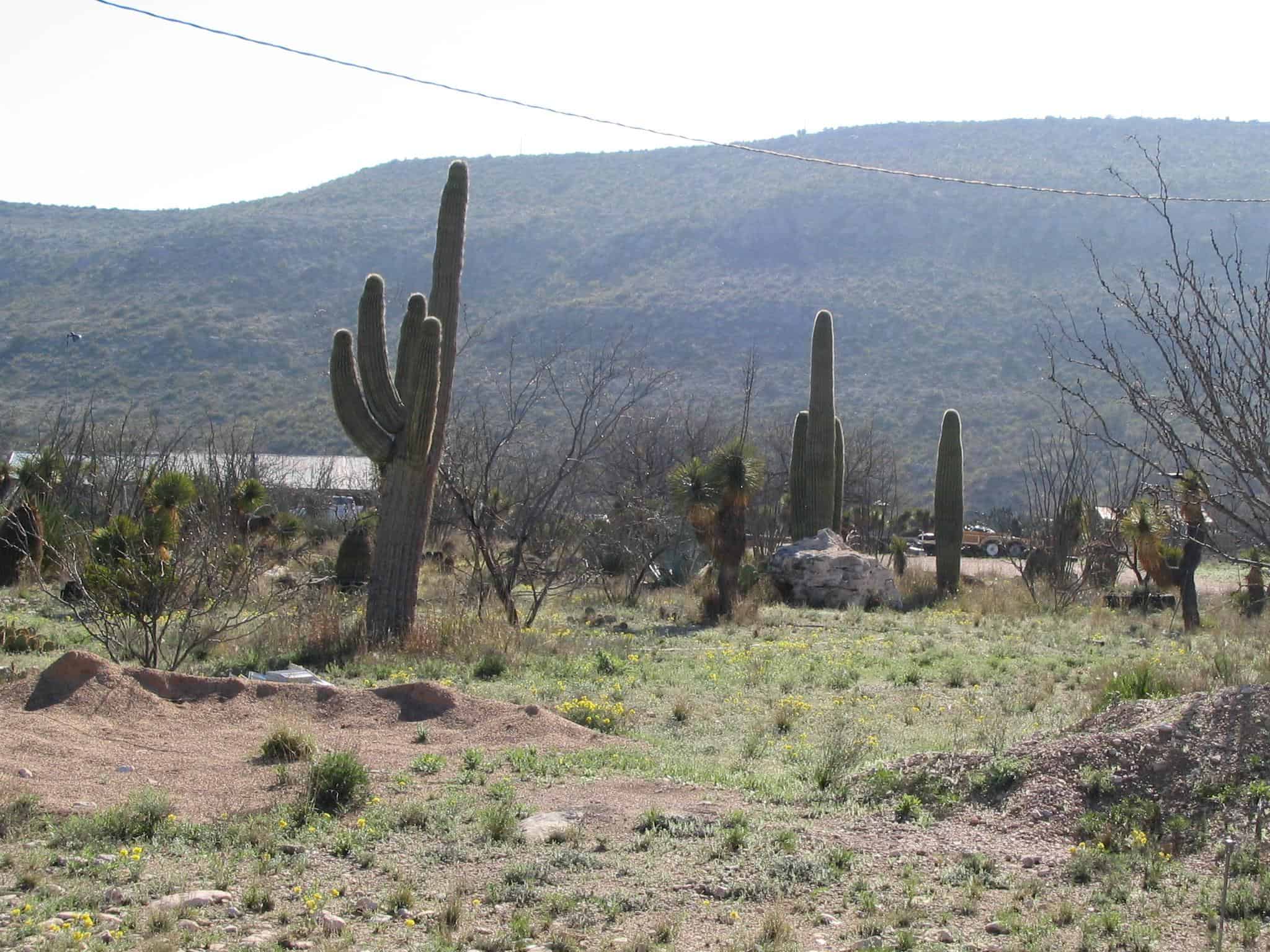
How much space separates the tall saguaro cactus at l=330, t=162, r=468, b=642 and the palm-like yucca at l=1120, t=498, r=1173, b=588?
451 inches

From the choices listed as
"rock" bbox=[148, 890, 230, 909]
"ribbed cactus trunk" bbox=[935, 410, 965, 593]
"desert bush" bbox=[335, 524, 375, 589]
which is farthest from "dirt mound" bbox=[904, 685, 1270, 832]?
"ribbed cactus trunk" bbox=[935, 410, 965, 593]

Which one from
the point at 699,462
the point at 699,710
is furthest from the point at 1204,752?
the point at 699,462

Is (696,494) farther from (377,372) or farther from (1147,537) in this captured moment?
(1147,537)

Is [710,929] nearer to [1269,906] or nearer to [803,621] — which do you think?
[1269,906]

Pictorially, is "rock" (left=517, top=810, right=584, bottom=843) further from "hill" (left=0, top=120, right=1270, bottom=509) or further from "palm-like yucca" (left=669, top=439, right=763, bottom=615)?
"hill" (left=0, top=120, right=1270, bottom=509)

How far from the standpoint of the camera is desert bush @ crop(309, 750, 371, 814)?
271 inches

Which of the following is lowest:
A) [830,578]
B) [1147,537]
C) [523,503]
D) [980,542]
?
[980,542]

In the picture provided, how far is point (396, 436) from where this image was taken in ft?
47.3

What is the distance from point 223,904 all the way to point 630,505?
17.3m

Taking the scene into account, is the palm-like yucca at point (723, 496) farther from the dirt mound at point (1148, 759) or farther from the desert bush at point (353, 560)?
the dirt mound at point (1148, 759)

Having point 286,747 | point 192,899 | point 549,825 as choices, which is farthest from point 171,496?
point 192,899

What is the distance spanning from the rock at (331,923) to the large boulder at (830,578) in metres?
16.9

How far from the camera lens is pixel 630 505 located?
22.6 metres

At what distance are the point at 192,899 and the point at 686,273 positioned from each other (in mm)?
65090
